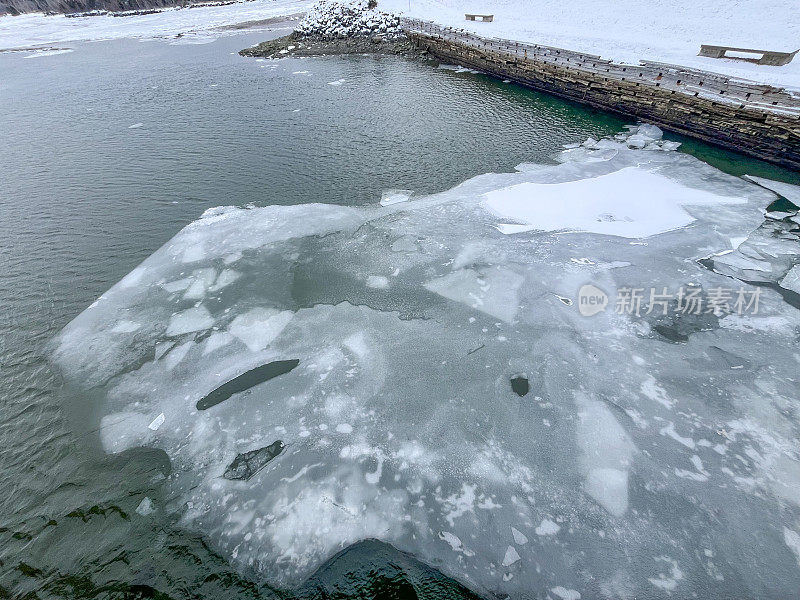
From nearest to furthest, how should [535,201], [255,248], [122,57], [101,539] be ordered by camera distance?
[101,539], [255,248], [535,201], [122,57]

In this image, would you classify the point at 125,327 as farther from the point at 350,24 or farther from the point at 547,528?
the point at 350,24

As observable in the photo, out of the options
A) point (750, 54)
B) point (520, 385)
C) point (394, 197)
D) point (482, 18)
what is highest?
point (482, 18)

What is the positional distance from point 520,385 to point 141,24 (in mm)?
78033

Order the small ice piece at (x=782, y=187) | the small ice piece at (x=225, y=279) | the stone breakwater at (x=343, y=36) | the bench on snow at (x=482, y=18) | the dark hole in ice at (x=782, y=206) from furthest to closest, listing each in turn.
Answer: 1. the bench on snow at (x=482, y=18)
2. the stone breakwater at (x=343, y=36)
3. the small ice piece at (x=782, y=187)
4. the dark hole in ice at (x=782, y=206)
5. the small ice piece at (x=225, y=279)

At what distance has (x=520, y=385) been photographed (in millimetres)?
8227

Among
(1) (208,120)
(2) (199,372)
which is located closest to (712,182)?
(2) (199,372)

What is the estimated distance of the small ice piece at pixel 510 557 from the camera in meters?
5.93

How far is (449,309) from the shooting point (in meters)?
10.1

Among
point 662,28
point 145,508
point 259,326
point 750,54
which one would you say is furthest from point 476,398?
point 662,28

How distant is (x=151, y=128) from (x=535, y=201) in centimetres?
2176

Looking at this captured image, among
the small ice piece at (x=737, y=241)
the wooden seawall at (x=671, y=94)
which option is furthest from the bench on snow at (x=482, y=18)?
the small ice piece at (x=737, y=241)

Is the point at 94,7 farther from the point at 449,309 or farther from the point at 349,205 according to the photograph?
the point at 449,309

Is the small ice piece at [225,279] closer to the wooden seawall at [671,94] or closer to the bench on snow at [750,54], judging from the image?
the wooden seawall at [671,94]

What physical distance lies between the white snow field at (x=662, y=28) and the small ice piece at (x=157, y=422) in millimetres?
27136
